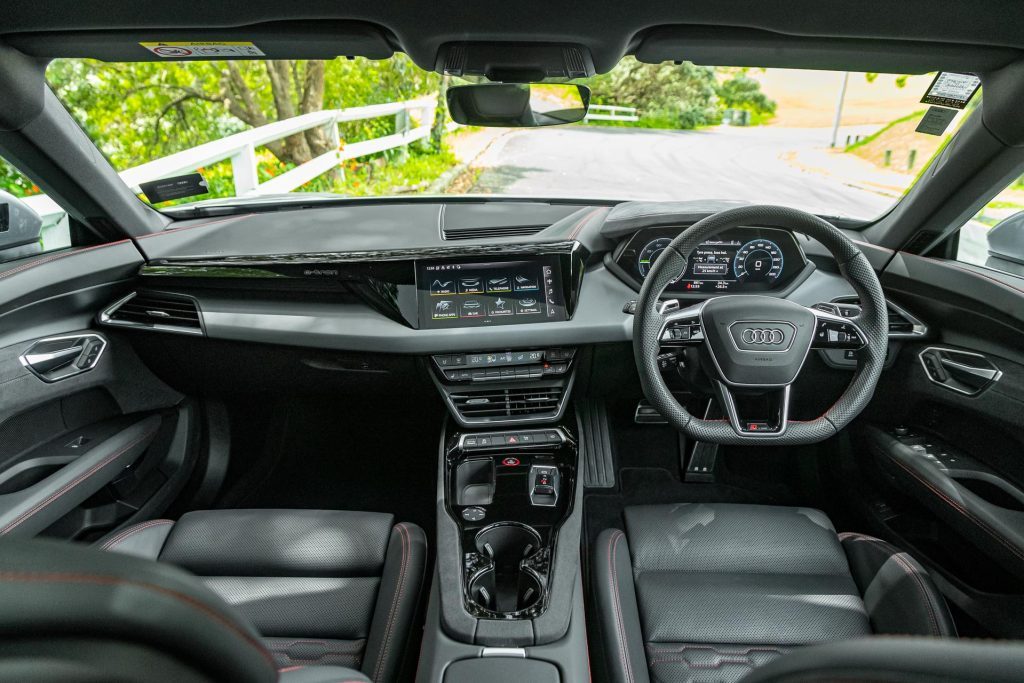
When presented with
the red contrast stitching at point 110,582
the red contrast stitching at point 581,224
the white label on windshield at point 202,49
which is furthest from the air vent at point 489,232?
the red contrast stitching at point 110,582

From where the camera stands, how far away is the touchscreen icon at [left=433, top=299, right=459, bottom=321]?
91.7 inches

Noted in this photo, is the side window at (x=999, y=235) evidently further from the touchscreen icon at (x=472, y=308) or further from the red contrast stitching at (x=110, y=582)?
the red contrast stitching at (x=110, y=582)

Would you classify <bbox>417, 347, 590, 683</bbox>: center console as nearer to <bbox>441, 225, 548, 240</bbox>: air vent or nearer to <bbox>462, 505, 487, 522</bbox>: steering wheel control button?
<bbox>462, 505, 487, 522</bbox>: steering wheel control button

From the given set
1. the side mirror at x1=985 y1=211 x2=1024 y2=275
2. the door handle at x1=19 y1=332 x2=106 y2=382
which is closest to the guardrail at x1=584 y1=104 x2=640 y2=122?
the side mirror at x1=985 y1=211 x2=1024 y2=275

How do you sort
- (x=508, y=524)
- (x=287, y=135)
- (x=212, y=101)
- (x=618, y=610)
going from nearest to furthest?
(x=618, y=610), (x=508, y=524), (x=287, y=135), (x=212, y=101)

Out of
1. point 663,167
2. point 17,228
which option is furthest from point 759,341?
point 17,228

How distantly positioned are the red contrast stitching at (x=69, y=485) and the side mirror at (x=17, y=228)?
766 mm

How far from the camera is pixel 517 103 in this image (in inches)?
79.2

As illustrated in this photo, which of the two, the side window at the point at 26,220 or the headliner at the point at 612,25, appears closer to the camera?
the headliner at the point at 612,25

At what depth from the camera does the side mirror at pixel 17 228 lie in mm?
2156

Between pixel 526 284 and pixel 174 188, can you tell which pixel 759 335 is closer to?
pixel 526 284

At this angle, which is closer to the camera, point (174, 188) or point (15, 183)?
point (15, 183)

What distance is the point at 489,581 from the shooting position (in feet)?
6.40

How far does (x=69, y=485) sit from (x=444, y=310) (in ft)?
4.52
